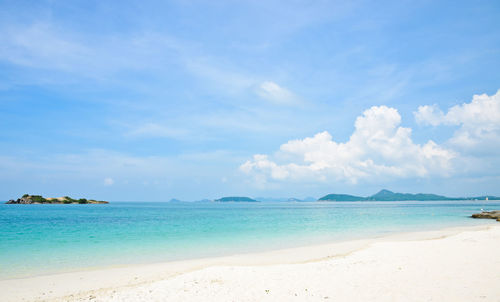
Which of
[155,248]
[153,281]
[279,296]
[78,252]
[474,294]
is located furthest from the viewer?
[155,248]

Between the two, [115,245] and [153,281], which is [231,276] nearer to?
[153,281]

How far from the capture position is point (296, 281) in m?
12.8

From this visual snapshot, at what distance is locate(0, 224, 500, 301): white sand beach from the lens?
10852mm

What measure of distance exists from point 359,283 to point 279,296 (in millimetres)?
3492

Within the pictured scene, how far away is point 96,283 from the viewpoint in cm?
1389

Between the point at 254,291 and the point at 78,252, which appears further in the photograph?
the point at 78,252

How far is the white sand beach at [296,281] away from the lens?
10852 mm

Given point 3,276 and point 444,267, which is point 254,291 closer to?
point 444,267

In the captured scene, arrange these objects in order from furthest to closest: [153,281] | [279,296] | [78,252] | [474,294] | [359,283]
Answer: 1. [78,252]
2. [153,281]
3. [359,283]
4. [279,296]
5. [474,294]

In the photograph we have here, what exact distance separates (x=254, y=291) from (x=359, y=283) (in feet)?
13.8

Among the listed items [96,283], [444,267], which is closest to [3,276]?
[96,283]

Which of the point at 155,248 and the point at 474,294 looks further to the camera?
the point at 155,248

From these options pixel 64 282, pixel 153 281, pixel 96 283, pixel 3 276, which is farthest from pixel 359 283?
pixel 3 276

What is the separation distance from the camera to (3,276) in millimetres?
15742
